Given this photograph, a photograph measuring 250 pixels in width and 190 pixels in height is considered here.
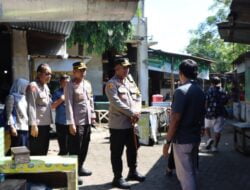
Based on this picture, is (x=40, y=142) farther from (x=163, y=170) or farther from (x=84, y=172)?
(x=163, y=170)

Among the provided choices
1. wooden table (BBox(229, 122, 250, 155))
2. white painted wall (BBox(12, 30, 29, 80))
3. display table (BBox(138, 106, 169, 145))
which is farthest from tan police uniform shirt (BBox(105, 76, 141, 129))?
white painted wall (BBox(12, 30, 29, 80))

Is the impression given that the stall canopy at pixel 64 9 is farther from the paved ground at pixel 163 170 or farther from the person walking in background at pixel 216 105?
the person walking in background at pixel 216 105

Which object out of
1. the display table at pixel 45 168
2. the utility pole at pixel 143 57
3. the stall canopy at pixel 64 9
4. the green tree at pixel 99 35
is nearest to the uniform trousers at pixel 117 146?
the display table at pixel 45 168

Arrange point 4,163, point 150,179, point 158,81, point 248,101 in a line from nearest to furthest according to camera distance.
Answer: point 4,163 < point 150,179 < point 248,101 < point 158,81

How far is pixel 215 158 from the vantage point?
30.8ft

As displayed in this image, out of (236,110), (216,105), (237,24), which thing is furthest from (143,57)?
(237,24)

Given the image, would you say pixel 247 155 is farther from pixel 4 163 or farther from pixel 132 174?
pixel 4 163

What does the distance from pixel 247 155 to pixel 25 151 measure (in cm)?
580

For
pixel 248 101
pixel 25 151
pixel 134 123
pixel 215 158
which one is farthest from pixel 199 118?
pixel 248 101

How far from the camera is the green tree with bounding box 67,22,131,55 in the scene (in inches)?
723

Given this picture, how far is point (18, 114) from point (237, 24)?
15.4 feet

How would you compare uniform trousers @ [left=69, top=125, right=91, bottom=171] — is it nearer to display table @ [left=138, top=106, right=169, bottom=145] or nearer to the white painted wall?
display table @ [left=138, top=106, right=169, bottom=145]

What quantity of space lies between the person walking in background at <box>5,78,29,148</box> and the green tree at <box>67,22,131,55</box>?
1181 centimetres

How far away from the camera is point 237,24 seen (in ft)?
28.7
